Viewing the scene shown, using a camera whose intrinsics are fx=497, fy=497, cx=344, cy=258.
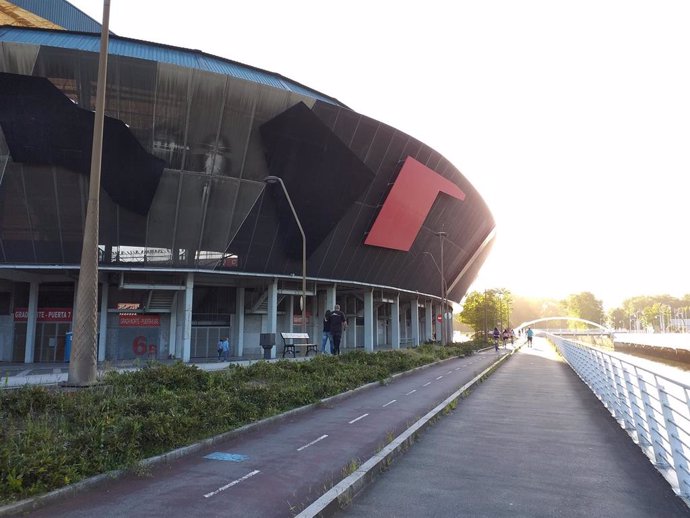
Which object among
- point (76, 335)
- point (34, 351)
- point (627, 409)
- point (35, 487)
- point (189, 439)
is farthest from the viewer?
point (34, 351)

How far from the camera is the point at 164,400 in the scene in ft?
27.1

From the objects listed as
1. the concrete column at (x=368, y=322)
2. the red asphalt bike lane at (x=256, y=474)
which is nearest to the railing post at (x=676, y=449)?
the red asphalt bike lane at (x=256, y=474)

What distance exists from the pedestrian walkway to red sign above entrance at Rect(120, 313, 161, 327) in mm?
23283

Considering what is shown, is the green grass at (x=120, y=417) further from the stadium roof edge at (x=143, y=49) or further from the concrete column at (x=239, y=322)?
the concrete column at (x=239, y=322)

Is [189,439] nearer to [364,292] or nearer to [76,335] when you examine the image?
[76,335]

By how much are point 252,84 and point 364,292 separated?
737 inches

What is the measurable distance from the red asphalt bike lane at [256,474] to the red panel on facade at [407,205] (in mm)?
22328

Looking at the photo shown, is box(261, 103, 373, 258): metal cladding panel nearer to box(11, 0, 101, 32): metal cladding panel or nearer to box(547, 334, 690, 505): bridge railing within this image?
box(547, 334, 690, 505): bridge railing

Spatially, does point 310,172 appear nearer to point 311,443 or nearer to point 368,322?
point 368,322

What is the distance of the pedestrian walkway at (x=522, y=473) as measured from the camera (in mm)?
5086

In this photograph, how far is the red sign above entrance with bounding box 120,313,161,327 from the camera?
28.8 metres

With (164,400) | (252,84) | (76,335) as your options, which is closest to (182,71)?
(252,84)

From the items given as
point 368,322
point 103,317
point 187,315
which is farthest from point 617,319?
point 103,317

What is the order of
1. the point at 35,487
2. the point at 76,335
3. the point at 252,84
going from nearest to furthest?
the point at 35,487 < the point at 76,335 < the point at 252,84
